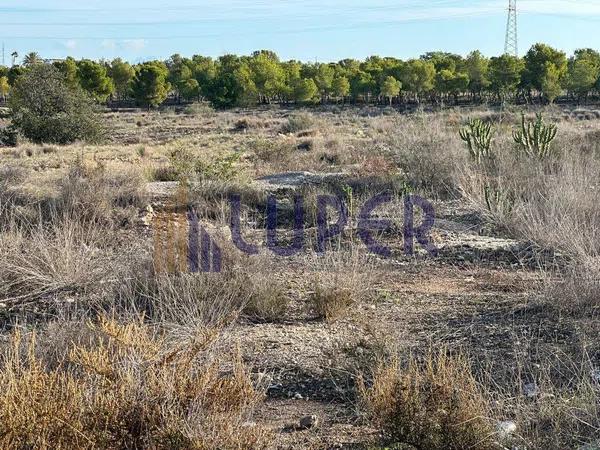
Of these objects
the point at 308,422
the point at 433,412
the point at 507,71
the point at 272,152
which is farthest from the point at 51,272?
the point at 507,71

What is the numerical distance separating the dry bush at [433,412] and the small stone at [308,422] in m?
0.44

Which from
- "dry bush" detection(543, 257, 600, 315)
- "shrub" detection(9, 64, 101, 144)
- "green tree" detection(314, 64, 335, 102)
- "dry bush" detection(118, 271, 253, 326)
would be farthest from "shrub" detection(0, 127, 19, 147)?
"green tree" detection(314, 64, 335, 102)

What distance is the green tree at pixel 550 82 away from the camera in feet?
191

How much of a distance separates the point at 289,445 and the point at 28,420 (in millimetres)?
1485

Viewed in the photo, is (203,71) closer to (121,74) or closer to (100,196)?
(121,74)

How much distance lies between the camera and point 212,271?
23.4 feet

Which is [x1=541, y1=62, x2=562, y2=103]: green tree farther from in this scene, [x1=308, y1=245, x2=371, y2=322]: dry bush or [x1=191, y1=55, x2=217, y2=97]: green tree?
[x1=308, y1=245, x2=371, y2=322]: dry bush

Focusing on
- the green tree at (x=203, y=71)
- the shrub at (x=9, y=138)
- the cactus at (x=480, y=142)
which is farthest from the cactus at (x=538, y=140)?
the green tree at (x=203, y=71)

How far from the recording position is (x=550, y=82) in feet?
192

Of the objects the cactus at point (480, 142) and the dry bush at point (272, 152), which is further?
the dry bush at point (272, 152)

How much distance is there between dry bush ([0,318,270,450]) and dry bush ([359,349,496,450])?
719 millimetres

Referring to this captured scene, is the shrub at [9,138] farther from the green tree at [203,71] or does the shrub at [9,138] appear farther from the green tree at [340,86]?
the green tree at [203,71]

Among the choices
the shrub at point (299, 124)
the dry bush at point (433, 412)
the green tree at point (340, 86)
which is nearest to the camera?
the dry bush at point (433, 412)

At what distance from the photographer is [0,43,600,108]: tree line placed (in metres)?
61.6
